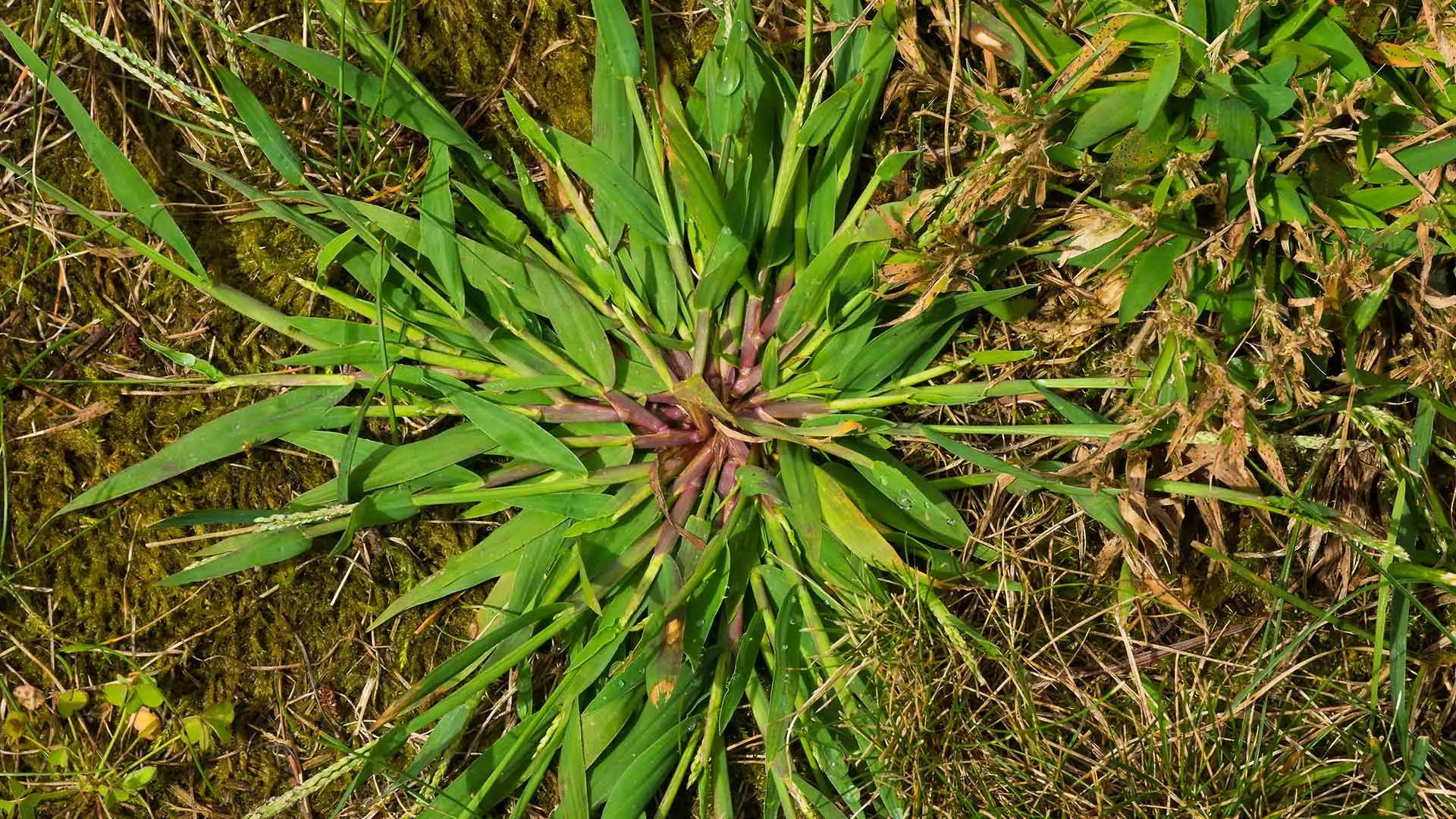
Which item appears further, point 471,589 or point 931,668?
point 471,589

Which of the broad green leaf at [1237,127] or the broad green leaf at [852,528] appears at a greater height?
the broad green leaf at [1237,127]

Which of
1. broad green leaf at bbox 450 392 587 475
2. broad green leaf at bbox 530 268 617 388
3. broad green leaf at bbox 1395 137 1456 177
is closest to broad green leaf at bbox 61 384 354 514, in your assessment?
broad green leaf at bbox 450 392 587 475

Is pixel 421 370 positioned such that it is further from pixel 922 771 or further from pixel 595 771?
pixel 922 771

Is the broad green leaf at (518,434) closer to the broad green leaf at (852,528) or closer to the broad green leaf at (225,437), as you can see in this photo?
the broad green leaf at (225,437)

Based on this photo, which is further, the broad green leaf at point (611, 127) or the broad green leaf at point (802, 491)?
the broad green leaf at point (611, 127)

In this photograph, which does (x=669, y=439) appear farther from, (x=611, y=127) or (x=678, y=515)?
(x=611, y=127)

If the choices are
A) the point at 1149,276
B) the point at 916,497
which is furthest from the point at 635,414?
the point at 1149,276

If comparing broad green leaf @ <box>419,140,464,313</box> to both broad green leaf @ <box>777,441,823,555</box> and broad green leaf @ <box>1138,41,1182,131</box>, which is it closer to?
broad green leaf @ <box>777,441,823,555</box>

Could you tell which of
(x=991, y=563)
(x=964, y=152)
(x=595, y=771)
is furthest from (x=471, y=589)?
(x=964, y=152)

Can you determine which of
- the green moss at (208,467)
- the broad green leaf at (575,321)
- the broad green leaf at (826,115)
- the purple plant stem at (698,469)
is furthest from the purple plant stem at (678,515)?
the broad green leaf at (826,115)
